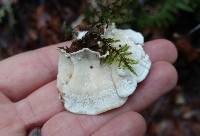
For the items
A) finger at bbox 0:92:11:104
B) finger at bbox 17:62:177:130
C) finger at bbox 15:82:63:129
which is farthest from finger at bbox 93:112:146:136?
finger at bbox 0:92:11:104

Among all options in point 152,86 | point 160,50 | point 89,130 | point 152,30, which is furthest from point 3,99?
point 152,30

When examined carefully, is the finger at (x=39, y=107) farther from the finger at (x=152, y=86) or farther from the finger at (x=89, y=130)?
the finger at (x=152, y=86)

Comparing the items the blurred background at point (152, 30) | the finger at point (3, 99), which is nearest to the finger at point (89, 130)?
the finger at point (3, 99)

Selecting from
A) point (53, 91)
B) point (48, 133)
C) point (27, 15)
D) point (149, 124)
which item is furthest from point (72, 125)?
point (27, 15)

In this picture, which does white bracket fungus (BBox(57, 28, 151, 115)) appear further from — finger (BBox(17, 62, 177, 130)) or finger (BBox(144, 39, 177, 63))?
finger (BBox(144, 39, 177, 63))

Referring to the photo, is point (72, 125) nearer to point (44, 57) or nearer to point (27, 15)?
point (44, 57)

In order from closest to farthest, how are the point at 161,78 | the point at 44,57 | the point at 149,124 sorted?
the point at 161,78 < the point at 44,57 < the point at 149,124
